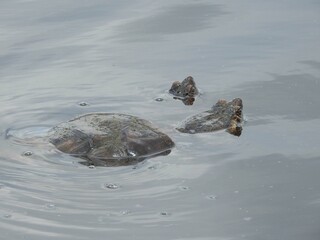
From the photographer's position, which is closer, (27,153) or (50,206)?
(50,206)

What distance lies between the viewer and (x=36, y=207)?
8.26 metres

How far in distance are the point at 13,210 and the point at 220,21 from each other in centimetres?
581

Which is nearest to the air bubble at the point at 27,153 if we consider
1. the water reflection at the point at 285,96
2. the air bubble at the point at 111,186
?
the air bubble at the point at 111,186

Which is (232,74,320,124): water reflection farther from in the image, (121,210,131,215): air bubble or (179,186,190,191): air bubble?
(121,210,131,215): air bubble

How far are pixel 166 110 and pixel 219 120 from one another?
0.68m

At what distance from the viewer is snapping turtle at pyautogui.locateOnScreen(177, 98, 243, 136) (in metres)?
9.91

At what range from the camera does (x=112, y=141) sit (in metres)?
9.51

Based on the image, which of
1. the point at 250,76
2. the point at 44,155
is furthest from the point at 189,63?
the point at 44,155

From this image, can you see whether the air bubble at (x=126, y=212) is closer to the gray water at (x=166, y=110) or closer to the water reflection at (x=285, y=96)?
the gray water at (x=166, y=110)

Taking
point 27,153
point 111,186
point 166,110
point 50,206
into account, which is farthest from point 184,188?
point 166,110

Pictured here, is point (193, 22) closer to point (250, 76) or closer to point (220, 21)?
point (220, 21)

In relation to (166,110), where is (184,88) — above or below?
above

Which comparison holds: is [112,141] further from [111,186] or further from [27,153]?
[111,186]

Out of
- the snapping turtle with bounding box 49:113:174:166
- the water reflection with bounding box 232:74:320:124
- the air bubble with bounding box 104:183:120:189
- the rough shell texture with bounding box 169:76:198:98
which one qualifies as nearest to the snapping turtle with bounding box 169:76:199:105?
the rough shell texture with bounding box 169:76:198:98
